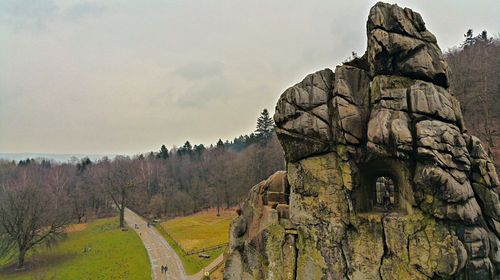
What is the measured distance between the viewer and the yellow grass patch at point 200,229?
50000 mm

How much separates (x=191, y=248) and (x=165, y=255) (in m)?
3.53

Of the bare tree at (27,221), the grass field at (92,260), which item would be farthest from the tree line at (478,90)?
the bare tree at (27,221)

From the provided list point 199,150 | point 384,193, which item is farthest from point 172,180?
point 384,193

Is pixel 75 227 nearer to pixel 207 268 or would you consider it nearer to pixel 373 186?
pixel 207 268

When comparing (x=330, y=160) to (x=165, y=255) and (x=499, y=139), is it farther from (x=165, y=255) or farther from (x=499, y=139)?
(x=499, y=139)

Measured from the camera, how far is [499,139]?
46.3 meters

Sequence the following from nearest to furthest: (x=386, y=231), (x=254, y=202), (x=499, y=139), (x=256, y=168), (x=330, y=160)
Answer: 1. (x=386, y=231)
2. (x=330, y=160)
3. (x=254, y=202)
4. (x=499, y=139)
5. (x=256, y=168)

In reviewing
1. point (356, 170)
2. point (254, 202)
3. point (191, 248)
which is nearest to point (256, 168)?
point (191, 248)

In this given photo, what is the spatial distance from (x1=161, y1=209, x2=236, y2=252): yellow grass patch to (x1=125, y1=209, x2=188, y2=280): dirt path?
6.74ft

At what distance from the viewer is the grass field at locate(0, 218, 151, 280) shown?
40250mm

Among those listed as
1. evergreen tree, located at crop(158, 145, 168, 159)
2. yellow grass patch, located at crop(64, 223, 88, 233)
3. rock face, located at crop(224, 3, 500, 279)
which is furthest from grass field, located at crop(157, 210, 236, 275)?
evergreen tree, located at crop(158, 145, 168, 159)

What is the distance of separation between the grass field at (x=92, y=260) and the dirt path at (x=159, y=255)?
34.8 inches

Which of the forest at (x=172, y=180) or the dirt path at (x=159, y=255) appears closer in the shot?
the dirt path at (x=159, y=255)

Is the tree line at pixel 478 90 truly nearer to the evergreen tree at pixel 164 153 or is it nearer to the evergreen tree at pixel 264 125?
the evergreen tree at pixel 264 125
